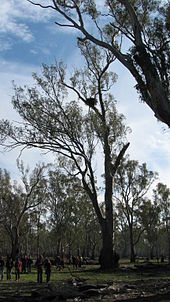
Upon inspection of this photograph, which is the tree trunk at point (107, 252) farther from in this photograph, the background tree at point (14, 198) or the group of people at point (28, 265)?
the background tree at point (14, 198)

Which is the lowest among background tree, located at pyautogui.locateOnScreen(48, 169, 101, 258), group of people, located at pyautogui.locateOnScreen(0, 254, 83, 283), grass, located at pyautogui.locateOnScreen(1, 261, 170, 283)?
grass, located at pyautogui.locateOnScreen(1, 261, 170, 283)

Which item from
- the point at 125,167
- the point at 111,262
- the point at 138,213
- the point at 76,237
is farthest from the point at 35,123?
the point at 76,237

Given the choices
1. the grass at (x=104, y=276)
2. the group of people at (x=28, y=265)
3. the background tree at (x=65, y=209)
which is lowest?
the grass at (x=104, y=276)

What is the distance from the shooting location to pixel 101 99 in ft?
99.2

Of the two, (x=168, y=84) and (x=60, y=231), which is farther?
(x=60, y=231)

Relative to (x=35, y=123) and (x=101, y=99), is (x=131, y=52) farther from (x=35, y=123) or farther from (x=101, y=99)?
(x=101, y=99)

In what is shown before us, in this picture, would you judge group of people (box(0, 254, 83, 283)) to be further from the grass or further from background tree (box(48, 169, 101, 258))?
background tree (box(48, 169, 101, 258))

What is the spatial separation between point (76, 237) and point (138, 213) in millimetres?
14185

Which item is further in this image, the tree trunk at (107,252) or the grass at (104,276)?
the tree trunk at (107,252)

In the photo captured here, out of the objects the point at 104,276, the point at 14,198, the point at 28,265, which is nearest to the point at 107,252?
the point at 104,276

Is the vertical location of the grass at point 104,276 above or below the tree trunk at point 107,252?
below

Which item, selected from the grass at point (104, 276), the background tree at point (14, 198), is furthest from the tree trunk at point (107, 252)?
the background tree at point (14, 198)

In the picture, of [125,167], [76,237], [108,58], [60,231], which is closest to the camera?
[108,58]

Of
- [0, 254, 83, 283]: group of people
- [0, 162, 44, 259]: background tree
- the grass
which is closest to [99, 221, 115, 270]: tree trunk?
the grass
